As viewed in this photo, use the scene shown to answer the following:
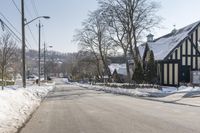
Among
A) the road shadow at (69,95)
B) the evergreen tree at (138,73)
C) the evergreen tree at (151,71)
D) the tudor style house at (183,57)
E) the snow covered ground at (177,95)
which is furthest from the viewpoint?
the evergreen tree at (138,73)

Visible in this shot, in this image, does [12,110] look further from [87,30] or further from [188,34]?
[87,30]

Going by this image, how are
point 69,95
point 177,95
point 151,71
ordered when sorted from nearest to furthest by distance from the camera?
point 177,95
point 69,95
point 151,71

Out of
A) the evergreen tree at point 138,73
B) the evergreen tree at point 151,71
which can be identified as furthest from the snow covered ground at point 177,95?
the evergreen tree at point 138,73

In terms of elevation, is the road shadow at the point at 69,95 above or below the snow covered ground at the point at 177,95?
below

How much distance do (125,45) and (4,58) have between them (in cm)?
1985

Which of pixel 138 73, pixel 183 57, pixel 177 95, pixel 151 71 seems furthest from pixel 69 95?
pixel 183 57

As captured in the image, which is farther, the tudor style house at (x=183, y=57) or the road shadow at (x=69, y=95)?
the tudor style house at (x=183, y=57)

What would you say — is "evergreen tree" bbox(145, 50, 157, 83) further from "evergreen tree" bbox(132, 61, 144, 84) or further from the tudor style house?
the tudor style house

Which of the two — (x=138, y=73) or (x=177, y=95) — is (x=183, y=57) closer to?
(x=138, y=73)

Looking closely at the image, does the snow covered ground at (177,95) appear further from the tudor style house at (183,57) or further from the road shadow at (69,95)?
the tudor style house at (183,57)

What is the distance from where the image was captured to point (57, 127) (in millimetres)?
12016

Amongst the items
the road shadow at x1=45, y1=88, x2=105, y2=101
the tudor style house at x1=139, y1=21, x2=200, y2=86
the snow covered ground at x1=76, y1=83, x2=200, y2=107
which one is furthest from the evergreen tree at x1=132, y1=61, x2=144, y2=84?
the snow covered ground at x1=76, y1=83, x2=200, y2=107

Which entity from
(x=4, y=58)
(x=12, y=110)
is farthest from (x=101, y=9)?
(x=12, y=110)

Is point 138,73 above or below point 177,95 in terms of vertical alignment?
above
